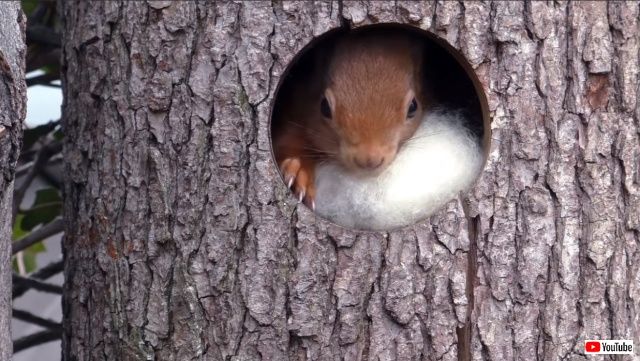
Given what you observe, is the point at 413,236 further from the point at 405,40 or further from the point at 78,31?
the point at 78,31

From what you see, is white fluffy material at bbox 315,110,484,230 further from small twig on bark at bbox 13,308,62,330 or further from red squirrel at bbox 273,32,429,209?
small twig on bark at bbox 13,308,62,330

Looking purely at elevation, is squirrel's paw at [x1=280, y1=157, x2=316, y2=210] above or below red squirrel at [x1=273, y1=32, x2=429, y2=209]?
below

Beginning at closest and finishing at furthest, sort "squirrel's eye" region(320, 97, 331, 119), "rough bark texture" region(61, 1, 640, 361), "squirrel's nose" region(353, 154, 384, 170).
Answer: "rough bark texture" region(61, 1, 640, 361) < "squirrel's nose" region(353, 154, 384, 170) < "squirrel's eye" region(320, 97, 331, 119)

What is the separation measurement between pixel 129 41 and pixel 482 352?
1.01 metres

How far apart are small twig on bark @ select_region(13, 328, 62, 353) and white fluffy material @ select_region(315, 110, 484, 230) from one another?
3.19ft

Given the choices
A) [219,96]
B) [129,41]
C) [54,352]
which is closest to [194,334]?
[219,96]

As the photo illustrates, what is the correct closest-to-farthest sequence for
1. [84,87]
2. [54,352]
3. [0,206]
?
[0,206], [84,87], [54,352]

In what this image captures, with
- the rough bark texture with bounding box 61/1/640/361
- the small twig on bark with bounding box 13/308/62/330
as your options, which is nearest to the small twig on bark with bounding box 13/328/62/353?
the small twig on bark with bounding box 13/308/62/330

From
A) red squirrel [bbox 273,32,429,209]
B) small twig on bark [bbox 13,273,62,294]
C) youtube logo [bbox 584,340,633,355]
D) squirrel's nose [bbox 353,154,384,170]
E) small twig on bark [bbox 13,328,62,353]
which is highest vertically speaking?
red squirrel [bbox 273,32,429,209]

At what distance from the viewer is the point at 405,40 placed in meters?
2.31

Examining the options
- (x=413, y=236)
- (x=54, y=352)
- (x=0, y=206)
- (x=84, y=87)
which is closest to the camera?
(x=0, y=206)

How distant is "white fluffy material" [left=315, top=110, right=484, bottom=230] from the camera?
2.29 m

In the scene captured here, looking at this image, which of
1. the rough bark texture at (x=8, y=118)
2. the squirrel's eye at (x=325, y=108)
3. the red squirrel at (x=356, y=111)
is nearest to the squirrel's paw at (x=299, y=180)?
the red squirrel at (x=356, y=111)

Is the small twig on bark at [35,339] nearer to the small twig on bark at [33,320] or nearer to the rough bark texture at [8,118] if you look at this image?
the small twig on bark at [33,320]
